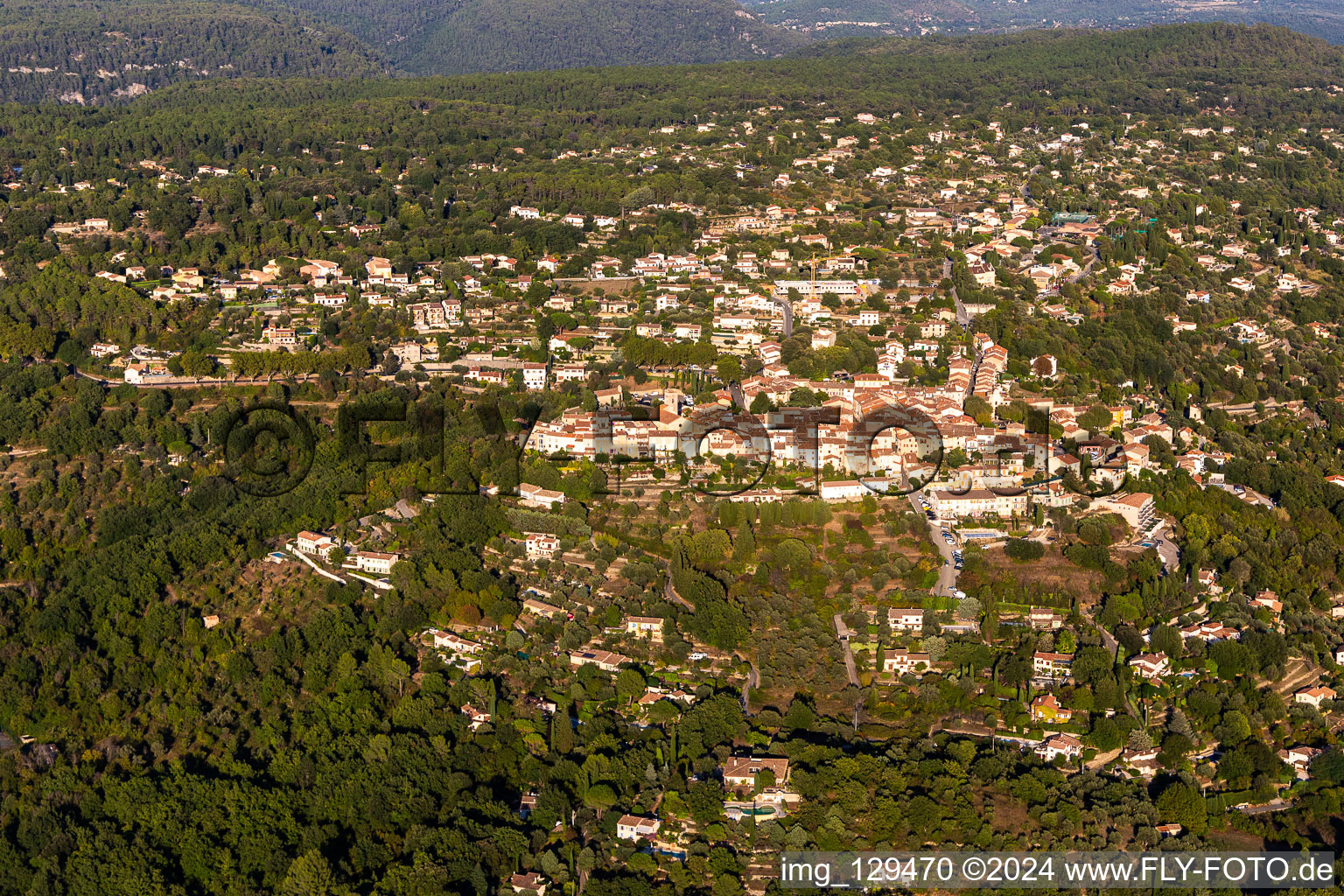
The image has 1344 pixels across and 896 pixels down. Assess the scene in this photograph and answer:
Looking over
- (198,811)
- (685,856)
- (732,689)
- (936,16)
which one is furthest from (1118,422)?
(936,16)

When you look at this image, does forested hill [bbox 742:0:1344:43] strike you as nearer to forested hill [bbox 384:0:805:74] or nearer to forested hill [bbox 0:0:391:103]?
forested hill [bbox 384:0:805:74]

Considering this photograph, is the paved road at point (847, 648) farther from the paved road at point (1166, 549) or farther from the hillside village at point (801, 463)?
the paved road at point (1166, 549)

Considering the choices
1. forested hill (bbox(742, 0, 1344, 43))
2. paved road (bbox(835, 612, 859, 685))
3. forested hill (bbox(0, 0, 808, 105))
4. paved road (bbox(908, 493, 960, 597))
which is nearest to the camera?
paved road (bbox(835, 612, 859, 685))

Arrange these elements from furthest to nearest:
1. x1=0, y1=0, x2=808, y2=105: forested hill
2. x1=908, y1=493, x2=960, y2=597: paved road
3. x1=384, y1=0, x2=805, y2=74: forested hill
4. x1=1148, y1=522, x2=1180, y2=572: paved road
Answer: x1=384, y1=0, x2=805, y2=74: forested hill, x1=0, y1=0, x2=808, y2=105: forested hill, x1=1148, y1=522, x2=1180, y2=572: paved road, x1=908, y1=493, x2=960, y2=597: paved road

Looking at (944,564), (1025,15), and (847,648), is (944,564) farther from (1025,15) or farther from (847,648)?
(1025,15)

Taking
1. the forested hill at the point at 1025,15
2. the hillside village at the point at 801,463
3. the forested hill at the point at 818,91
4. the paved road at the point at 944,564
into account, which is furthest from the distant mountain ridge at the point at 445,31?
the paved road at the point at 944,564

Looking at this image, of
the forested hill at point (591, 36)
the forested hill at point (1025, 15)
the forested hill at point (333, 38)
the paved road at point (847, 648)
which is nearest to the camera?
the paved road at point (847, 648)

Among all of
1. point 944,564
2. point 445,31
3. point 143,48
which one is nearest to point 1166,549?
point 944,564

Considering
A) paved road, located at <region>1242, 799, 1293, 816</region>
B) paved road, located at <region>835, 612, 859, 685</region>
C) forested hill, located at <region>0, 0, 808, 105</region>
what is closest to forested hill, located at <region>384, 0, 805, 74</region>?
forested hill, located at <region>0, 0, 808, 105</region>
